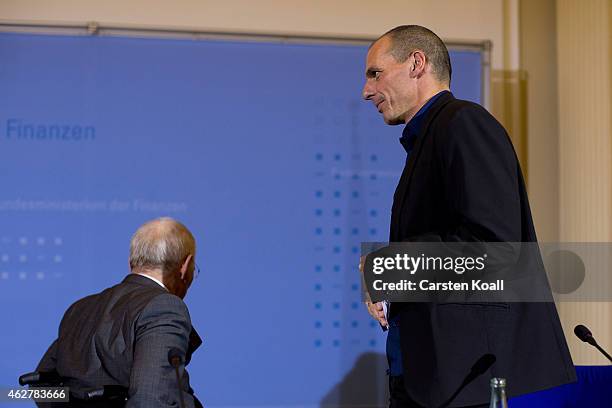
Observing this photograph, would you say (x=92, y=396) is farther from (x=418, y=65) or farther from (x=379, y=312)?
(x=418, y=65)

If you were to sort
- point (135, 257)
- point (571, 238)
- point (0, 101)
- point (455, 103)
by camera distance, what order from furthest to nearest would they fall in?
1. point (571, 238)
2. point (0, 101)
3. point (135, 257)
4. point (455, 103)

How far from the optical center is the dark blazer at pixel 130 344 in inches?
93.7

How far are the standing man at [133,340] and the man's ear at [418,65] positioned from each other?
0.92 m

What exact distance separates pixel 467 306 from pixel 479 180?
26 centimetres

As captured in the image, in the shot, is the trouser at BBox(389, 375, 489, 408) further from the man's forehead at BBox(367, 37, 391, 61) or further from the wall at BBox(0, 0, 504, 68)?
the wall at BBox(0, 0, 504, 68)

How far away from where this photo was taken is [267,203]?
4348mm

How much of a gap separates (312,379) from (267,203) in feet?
2.89

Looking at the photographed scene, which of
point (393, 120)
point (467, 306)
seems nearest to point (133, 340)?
point (393, 120)

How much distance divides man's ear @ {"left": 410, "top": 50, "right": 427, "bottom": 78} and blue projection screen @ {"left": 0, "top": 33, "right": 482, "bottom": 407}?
226 cm

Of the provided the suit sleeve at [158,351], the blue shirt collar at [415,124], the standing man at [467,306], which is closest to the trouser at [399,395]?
the standing man at [467,306]

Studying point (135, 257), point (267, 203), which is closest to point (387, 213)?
point (267, 203)

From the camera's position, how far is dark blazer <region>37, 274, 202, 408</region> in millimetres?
2379

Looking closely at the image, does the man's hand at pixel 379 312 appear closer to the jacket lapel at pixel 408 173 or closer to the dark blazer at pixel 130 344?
the jacket lapel at pixel 408 173

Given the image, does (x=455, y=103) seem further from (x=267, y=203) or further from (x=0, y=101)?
(x=0, y=101)
